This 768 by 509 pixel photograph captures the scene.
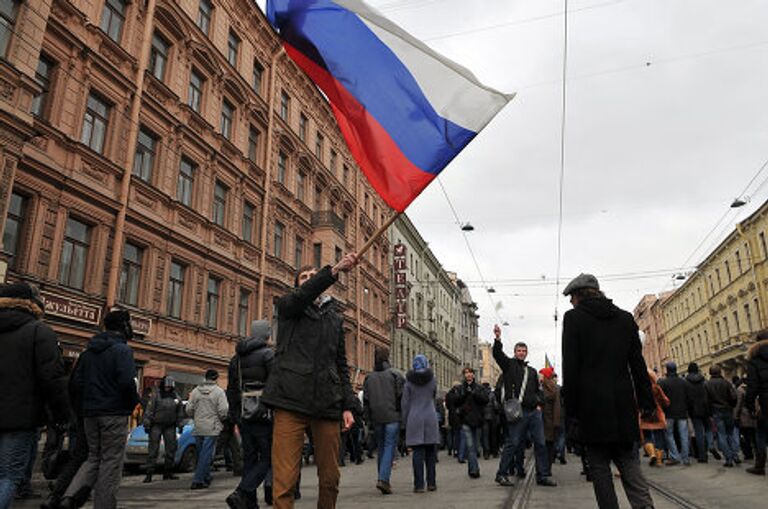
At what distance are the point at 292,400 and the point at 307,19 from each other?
3.31 metres

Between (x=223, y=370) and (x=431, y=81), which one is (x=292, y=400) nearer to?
(x=431, y=81)

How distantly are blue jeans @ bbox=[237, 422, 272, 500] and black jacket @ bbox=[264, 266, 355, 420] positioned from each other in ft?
5.27

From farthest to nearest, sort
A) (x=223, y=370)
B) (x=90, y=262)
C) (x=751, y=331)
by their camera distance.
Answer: (x=751, y=331) < (x=223, y=370) < (x=90, y=262)

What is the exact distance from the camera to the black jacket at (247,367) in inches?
230

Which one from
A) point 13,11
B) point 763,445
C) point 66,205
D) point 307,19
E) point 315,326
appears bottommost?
point 763,445

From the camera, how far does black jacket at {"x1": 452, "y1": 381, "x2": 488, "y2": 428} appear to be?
1008 cm

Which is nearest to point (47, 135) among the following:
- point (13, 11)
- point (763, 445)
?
point (13, 11)

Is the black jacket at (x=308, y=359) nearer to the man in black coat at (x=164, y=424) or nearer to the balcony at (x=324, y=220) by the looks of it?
the man in black coat at (x=164, y=424)

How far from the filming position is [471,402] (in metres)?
10.3

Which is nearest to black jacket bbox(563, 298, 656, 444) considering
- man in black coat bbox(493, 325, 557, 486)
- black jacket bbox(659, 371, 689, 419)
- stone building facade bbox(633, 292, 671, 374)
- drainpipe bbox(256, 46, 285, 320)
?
man in black coat bbox(493, 325, 557, 486)

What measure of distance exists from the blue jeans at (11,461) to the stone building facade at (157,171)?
27.9ft

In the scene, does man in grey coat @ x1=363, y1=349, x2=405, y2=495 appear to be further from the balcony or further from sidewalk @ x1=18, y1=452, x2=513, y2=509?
the balcony

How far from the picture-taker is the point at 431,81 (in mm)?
5000

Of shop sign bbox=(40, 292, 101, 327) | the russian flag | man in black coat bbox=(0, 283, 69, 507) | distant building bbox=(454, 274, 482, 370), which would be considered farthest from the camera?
distant building bbox=(454, 274, 482, 370)
